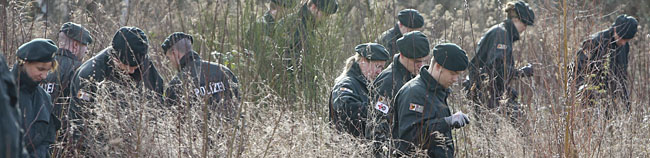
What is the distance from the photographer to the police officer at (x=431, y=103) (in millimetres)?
4195

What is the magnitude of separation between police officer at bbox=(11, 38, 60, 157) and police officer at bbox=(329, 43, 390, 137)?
5.99 feet

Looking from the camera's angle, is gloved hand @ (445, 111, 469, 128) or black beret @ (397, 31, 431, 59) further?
black beret @ (397, 31, 431, 59)

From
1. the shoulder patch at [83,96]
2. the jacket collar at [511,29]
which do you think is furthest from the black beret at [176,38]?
the jacket collar at [511,29]

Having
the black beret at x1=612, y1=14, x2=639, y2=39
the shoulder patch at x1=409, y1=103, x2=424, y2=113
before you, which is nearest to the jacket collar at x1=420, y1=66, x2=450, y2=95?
the shoulder patch at x1=409, y1=103, x2=424, y2=113

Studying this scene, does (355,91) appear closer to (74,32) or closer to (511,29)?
(74,32)

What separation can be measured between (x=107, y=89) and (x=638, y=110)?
4337 millimetres

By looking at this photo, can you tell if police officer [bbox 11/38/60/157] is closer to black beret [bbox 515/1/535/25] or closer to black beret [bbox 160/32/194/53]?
black beret [bbox 160/32/194/53]

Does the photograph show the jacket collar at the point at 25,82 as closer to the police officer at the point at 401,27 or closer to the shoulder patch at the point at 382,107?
the shoulder patch at the point at 382,107

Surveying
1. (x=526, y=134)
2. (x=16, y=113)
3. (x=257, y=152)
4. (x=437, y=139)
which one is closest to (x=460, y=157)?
(x=526, y=134)

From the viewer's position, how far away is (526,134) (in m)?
4.85

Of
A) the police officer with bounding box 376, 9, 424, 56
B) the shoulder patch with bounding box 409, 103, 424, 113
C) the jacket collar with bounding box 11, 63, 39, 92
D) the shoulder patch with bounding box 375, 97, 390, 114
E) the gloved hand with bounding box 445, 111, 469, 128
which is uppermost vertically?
the jacket collar with bounding box 11, 63, 39, 92

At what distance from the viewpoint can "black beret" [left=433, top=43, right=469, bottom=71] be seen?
4.20 meters

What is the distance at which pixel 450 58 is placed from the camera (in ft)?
13.8

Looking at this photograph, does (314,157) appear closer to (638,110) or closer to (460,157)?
(460,157)
